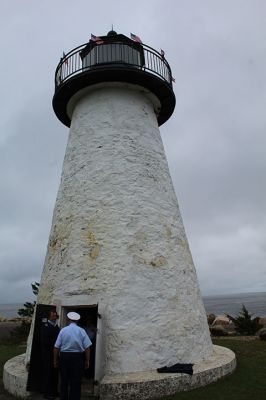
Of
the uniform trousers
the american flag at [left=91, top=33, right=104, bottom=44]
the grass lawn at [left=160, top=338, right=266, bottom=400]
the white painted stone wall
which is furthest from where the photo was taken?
the american flag at [left=91, top=33, right=104, bottom=44]

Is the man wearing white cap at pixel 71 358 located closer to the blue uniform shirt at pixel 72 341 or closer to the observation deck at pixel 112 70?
the blue uniform shirt at pixel 72 341

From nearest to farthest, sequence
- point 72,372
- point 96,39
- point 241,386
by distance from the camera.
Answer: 1. point 72,372
2. point 241,386
3. point 96,39

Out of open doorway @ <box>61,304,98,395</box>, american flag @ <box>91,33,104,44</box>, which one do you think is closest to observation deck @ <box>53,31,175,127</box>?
american flag @ <box>91,33,104,44</box>

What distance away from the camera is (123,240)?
761cm

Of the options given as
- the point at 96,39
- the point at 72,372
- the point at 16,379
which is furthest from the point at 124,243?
the point at 96,39

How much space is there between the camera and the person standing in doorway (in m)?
6.35

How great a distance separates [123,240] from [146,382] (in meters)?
2.64

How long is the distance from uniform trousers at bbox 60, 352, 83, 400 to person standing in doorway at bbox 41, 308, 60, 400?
85 centimetres

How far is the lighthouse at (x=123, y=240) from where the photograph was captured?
684 cm

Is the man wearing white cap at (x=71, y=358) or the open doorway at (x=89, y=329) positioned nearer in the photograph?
the man wearing white cap at (x=71, y=358)

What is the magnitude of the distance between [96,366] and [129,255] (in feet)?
6.92

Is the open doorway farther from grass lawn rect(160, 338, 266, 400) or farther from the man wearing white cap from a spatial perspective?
grass lawn rect(160, 338, 266, 400)

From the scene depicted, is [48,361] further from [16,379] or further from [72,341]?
[72,341]

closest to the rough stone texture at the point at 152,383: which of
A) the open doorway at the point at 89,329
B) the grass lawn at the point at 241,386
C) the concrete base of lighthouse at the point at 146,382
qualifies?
the concrete base of lighthouse at the point at 146,382
